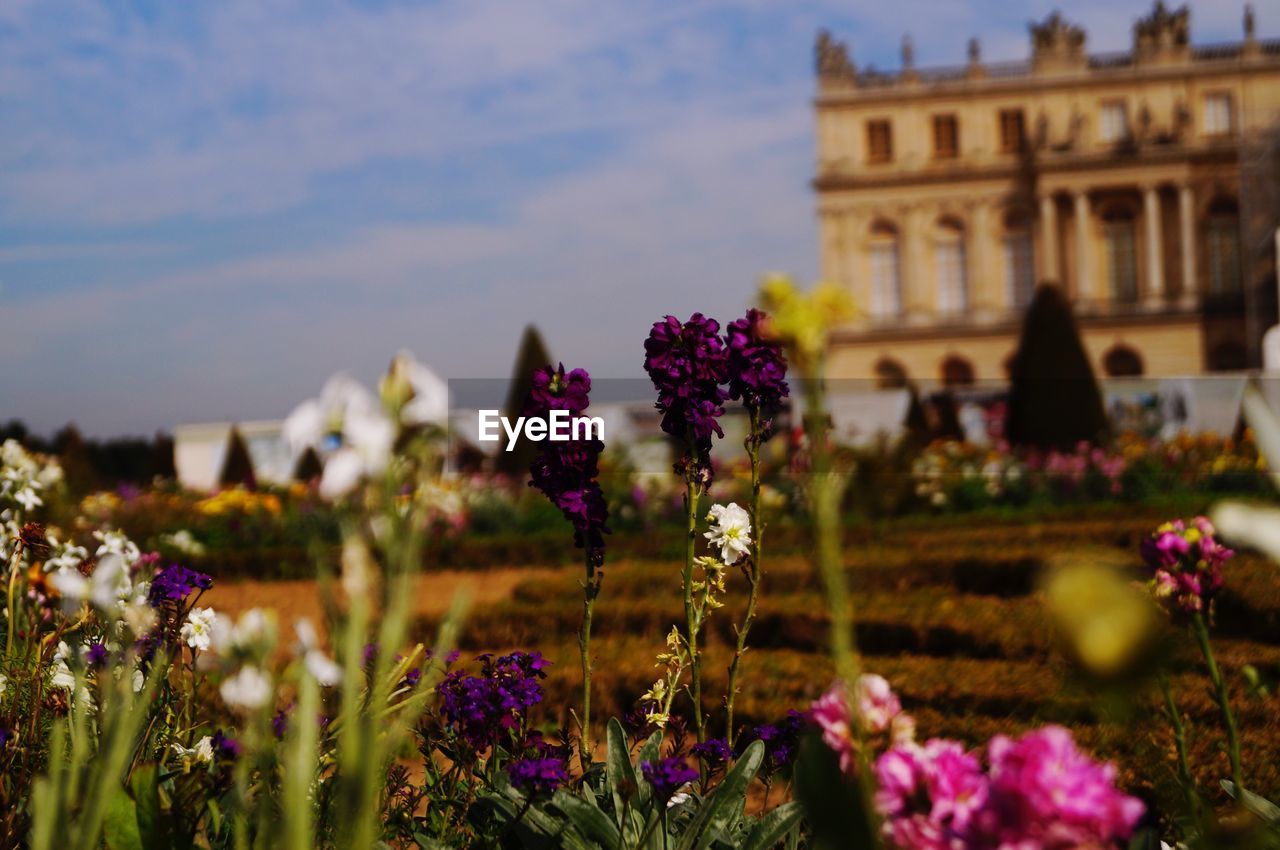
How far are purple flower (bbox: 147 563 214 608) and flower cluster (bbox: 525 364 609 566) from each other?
66 cm

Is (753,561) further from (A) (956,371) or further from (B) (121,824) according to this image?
(A) (956,371)

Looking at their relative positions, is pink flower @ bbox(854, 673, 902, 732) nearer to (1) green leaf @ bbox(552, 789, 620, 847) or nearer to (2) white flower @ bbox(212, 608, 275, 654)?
(2) white flower @ bbox(212, 608, 275, 654)

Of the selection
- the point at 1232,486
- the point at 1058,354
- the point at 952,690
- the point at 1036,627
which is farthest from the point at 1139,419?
the point at 952,690

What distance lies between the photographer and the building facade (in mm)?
33469

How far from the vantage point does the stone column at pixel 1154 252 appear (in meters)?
33.1

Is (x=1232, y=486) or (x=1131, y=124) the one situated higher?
(x=1131, y=124)

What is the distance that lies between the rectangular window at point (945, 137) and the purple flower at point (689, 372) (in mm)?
34514

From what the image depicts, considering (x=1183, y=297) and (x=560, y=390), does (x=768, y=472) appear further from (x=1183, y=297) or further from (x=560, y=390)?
(x=1183, y=297)

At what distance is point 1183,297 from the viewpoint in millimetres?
32844

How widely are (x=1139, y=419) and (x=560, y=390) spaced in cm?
1543

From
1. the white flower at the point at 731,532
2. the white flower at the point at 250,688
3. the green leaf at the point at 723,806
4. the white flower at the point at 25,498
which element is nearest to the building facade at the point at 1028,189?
the white flower at the point at 25,498

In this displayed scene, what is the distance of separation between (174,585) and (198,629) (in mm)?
195

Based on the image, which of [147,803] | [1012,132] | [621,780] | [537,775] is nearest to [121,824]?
[147,803]

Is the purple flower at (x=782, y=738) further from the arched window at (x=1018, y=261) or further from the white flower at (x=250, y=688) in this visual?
the arched window at (x=1018, y=261)
